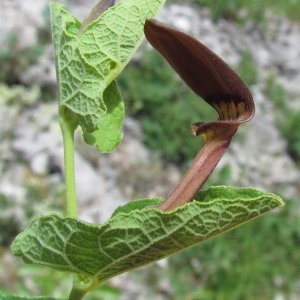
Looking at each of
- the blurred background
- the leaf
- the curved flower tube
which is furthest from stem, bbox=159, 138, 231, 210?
the blurred background

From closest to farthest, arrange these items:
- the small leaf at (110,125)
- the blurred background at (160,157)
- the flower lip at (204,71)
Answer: the flower lip at (204,71), the small leaf at (110,125), the blurred background at (160,157)

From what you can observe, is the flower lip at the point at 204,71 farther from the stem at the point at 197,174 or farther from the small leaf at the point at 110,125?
the small leaf at the point at 110,125

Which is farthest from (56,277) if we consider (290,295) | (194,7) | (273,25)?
(273,25)

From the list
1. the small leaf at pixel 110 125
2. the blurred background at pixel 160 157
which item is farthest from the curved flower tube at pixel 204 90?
the blurred background at pixel 160 157

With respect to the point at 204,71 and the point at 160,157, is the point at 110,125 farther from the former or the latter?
the point at 160,157

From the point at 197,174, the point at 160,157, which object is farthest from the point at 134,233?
the point at 160,157

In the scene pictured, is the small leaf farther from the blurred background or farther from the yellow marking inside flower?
the blurred background
